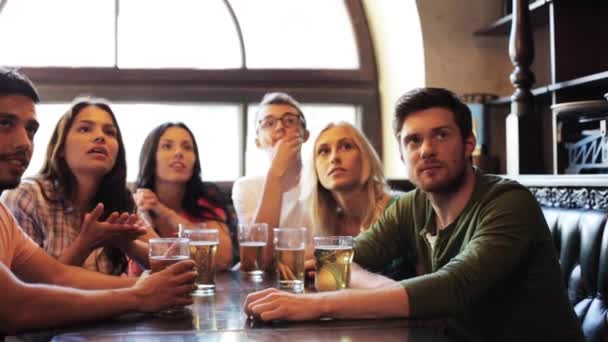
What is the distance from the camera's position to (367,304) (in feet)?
4.04

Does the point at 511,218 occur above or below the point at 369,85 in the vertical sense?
below

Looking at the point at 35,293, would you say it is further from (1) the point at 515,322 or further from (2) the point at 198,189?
(2) the point at 198,189

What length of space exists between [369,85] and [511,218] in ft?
8.16

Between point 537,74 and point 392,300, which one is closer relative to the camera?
point 392,300

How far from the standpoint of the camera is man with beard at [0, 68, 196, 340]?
46.8 inches

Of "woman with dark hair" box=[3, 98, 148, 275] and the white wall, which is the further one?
the white wall

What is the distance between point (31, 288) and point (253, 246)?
2.34ft

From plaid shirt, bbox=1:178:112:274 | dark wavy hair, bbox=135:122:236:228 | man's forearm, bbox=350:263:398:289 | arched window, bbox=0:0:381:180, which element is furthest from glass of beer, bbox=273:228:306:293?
arched window, bbox=0:0:381:180

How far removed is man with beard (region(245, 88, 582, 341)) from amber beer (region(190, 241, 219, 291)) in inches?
13.4

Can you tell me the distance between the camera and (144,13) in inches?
143

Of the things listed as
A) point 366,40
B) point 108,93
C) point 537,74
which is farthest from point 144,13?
point 537,74

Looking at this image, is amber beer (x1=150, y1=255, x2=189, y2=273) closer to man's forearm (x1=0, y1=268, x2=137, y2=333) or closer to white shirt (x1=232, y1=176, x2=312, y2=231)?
man's forearm (x1=0, y1=268, x2=137, y2=333)

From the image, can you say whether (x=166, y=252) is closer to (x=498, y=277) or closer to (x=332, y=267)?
(x=332, y=267)

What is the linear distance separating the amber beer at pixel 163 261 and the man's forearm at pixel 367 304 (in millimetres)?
306
